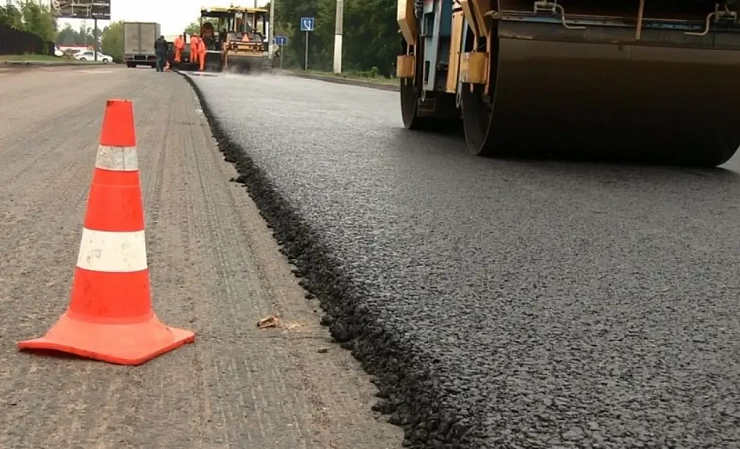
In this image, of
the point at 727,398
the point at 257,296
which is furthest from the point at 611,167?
the point at 727,398

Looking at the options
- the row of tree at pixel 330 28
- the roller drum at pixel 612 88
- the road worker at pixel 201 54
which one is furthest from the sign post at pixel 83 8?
the roller drum at pixel 612 88

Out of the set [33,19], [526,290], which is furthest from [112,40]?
[526,290]

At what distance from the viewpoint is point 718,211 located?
216 inches

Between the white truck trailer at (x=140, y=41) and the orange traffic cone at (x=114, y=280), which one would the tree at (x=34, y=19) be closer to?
the white truck trailer at (x=140, y=41)

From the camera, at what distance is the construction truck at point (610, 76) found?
22.0 feet

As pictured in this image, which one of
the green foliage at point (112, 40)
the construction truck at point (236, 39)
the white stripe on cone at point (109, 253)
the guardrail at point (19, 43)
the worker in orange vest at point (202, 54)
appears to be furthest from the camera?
the green foliage at point (112, 40)

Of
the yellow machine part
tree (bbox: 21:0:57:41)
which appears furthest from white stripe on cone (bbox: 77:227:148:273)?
tree (bbox: 21:0:57:41)

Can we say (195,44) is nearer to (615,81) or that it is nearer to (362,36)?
(362,36)

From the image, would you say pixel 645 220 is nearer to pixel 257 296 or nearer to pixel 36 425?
pixel 257 296

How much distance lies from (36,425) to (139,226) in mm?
840

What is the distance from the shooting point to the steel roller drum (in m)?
6.70

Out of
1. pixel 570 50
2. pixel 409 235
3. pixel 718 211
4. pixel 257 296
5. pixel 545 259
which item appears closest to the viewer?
pixel 257 296

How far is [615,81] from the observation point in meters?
6.74

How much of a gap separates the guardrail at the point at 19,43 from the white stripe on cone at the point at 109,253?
47.8 m
